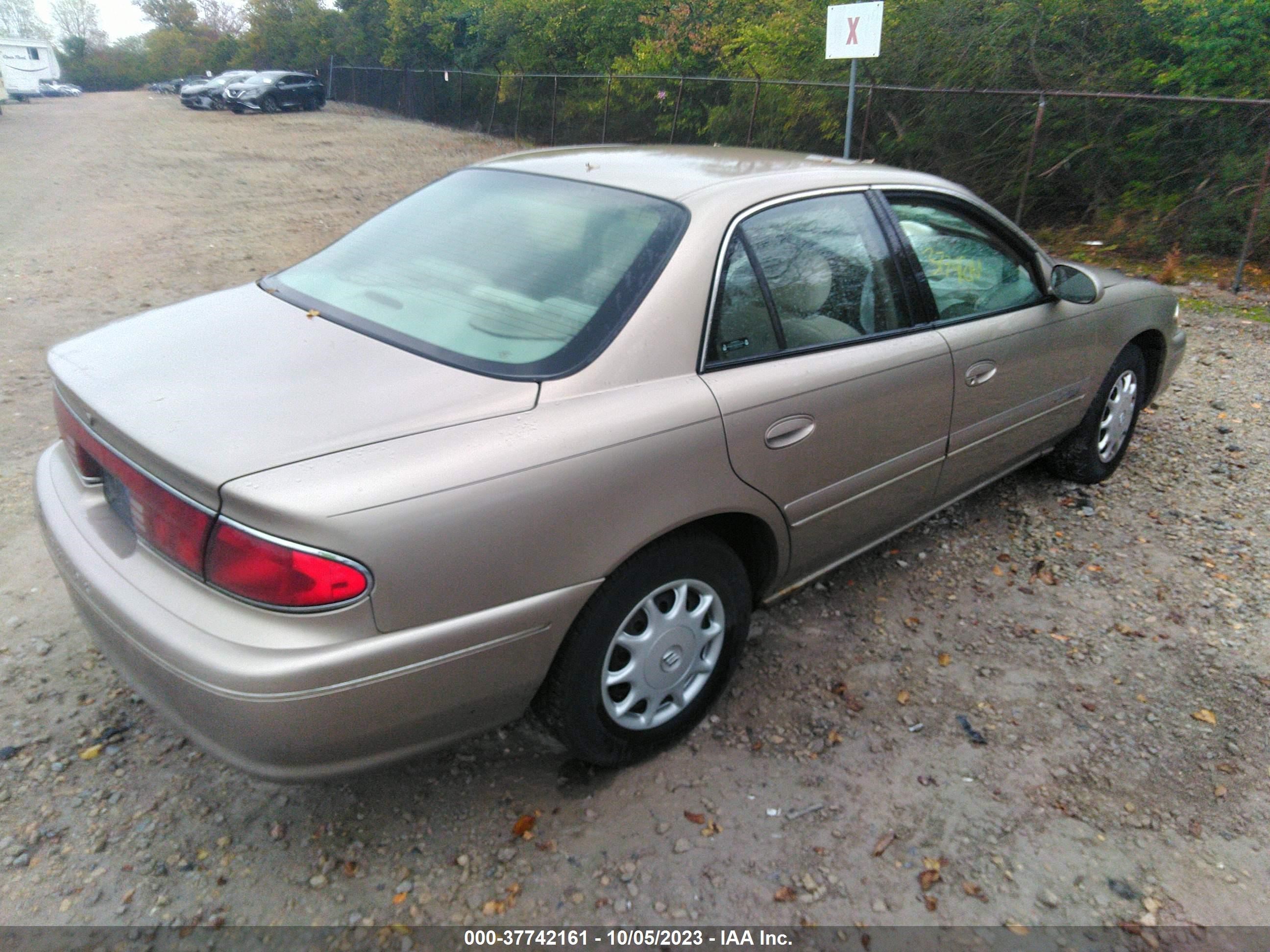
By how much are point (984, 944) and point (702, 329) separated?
1.71m

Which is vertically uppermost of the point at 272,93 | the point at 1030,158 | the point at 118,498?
the point at 118,498

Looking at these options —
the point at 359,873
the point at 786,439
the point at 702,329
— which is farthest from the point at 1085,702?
the point at 359,873

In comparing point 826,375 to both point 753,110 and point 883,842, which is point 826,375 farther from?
point 753,110

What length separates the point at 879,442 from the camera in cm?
316

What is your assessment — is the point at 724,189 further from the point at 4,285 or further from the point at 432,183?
the point at 4,285

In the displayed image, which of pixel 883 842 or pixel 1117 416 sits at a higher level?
pixel 1117 416

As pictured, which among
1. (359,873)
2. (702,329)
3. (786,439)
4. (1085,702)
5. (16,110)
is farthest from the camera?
(16,110)

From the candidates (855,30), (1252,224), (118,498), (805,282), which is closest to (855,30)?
(855,30)

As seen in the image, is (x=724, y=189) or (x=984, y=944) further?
(x=724, y=189)

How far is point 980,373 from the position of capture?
3.52 meters

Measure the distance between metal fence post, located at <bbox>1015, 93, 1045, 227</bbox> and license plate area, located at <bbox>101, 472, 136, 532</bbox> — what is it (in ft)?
32.4

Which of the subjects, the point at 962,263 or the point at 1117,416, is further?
the point at 1117,416

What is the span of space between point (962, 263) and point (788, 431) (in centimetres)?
131

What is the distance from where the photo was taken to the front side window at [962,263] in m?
3.41
